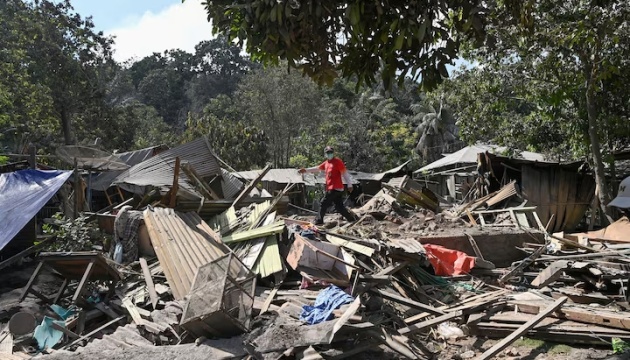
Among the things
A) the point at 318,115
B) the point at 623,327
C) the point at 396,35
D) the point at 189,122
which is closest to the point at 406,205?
the point at 623,327

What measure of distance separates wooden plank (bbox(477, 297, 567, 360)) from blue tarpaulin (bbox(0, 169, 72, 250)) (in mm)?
7836

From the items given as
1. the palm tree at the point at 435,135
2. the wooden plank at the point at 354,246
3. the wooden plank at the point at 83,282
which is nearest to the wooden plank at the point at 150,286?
the wooden plank at the point at 83,282

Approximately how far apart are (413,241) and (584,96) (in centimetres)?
745

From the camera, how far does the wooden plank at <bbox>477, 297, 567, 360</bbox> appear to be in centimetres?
521

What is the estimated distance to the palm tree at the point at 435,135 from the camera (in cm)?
3531

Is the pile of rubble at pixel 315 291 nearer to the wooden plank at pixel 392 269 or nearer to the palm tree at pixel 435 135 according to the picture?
the wooden plank at pixel 392 269

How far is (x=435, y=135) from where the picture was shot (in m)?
36.0

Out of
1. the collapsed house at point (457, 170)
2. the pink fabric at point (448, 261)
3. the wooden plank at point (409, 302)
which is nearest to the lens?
the wooden plank at point (409, 302)

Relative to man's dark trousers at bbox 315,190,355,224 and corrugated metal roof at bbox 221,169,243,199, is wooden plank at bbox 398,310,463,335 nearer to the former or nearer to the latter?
man's dark trousers at bbox 315,190,355,224

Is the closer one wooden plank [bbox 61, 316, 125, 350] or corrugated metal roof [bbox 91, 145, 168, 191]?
wooden plank [bbox 61, 316, 125, 350]

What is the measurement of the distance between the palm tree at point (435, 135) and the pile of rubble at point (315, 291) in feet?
85.6

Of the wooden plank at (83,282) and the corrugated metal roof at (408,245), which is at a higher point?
the corrugated metal roof at (408,245)

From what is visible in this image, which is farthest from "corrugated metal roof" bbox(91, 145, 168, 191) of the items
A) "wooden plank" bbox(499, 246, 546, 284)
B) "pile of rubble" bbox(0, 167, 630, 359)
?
"wooden plank" bbox(499, 246, 546, 284)

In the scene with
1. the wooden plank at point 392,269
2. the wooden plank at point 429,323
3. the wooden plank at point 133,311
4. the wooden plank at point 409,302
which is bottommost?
the wooden plank at point 133,311
